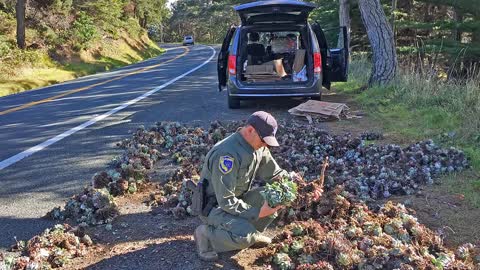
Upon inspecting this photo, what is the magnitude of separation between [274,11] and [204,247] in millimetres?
5891

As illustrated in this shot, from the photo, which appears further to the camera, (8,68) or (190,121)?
(8,68)

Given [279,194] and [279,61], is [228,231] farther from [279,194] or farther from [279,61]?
[279,61]

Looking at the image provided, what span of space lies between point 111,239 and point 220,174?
132cm

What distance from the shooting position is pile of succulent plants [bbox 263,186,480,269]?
10.1 ft

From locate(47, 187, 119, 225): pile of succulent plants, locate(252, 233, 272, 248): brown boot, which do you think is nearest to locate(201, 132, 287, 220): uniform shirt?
locate(252, 233, 272, 248): brown boot

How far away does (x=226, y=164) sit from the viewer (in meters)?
3.09

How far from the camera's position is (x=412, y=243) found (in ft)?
11.0

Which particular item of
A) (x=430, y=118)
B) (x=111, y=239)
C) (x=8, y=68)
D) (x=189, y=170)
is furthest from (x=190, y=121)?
(x=8, y=68)

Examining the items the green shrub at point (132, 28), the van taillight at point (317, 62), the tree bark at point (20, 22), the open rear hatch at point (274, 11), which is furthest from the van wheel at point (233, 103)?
the green shrub at point (132, 28)

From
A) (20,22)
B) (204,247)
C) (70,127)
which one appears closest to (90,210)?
(204,247)

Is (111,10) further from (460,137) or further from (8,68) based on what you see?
(460,137)

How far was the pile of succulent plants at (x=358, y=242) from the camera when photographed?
10.1 feet

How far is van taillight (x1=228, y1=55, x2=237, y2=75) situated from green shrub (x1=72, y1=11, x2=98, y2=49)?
2066 centimetres

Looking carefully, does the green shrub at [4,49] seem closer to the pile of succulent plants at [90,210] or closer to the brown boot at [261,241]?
the pile of succulent plants at [90,210]
